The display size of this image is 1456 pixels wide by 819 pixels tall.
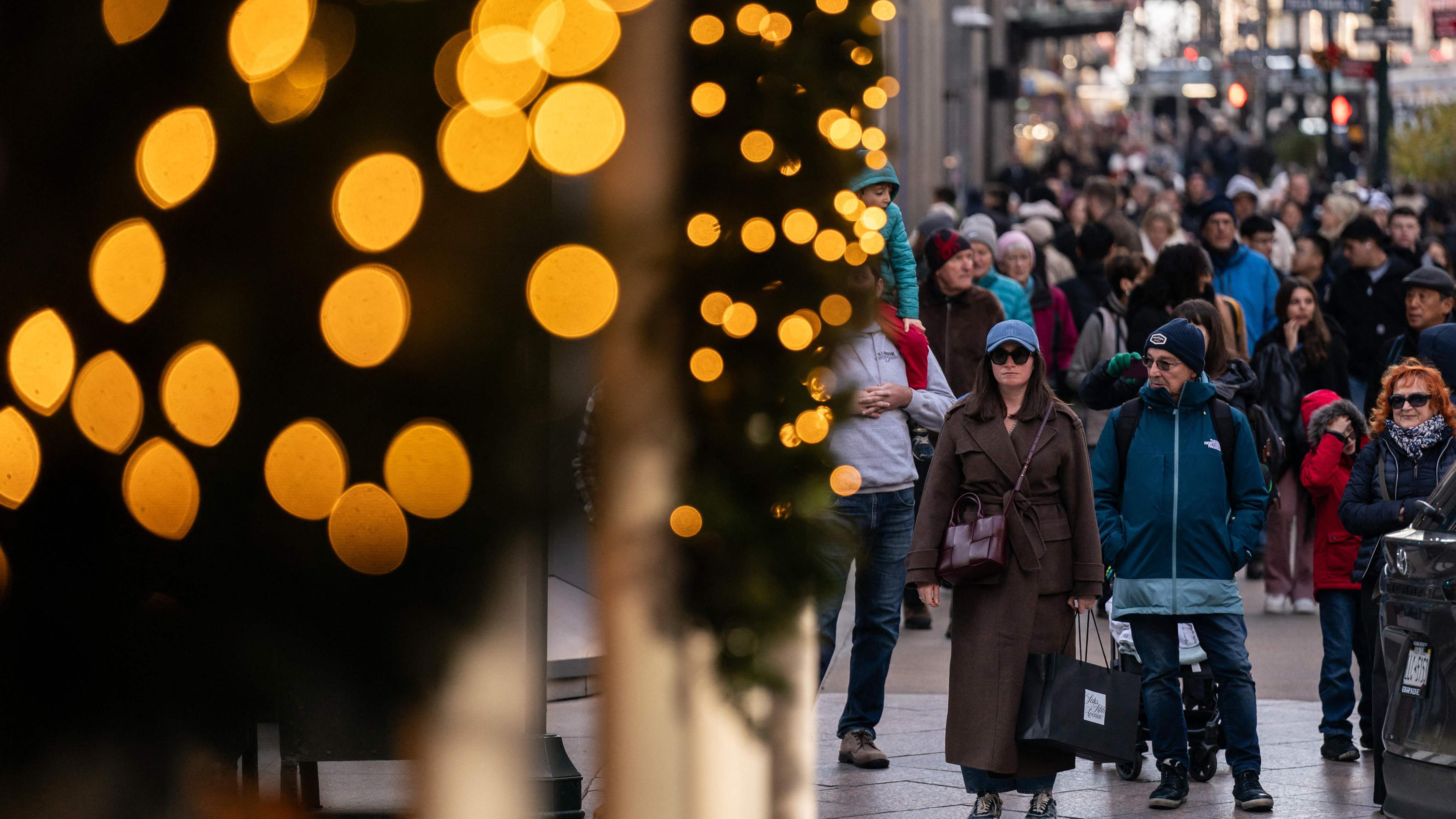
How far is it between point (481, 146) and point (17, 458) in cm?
65

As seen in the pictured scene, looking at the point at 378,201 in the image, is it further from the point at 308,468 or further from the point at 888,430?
the point at 888,430

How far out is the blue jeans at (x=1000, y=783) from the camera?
6414 mm

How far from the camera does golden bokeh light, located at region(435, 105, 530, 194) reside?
2.04 meters

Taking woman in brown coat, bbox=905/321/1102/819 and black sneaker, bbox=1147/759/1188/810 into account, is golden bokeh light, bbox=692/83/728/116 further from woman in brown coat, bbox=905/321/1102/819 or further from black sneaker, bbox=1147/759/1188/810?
black sneaker, bbox=1147/759/1188/810

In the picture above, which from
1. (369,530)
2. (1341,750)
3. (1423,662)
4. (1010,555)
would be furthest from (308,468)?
(1341,750)

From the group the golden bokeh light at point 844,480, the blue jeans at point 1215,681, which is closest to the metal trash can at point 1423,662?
the blue jeans at point 1215,681

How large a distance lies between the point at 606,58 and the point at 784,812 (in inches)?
39.7

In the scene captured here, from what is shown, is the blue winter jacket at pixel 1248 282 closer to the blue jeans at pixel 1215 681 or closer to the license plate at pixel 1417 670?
the blue jeans at pixel 1215 681

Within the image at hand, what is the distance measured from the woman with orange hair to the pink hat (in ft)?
13.9

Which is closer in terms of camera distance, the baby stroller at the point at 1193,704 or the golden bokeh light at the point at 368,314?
the golden bokeh light at the point at 368,314

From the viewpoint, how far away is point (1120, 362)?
8078 mm

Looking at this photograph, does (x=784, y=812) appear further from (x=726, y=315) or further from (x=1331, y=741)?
(x=1331, y=741)

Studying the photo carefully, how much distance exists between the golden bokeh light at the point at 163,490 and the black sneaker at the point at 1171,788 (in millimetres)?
5349

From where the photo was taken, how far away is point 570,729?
7.92m
